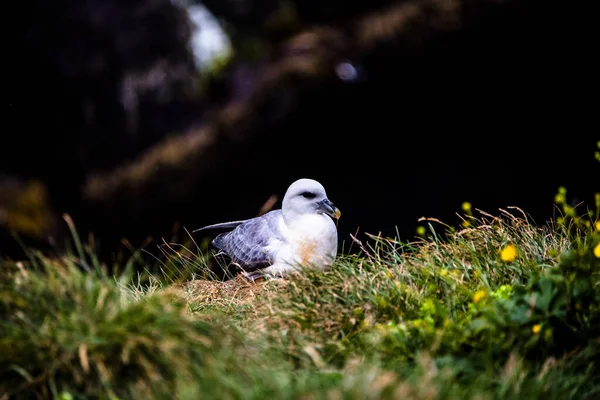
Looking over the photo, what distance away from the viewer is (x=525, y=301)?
317 cm

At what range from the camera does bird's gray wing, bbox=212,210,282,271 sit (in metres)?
4.72

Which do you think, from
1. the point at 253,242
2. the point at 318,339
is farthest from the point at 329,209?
the point at 318,339

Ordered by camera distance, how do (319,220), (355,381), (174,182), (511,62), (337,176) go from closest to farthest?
(355,381) < (319,220) < (511,62) < (337,176) < (174,182)

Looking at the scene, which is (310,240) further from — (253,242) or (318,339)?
(318,339)

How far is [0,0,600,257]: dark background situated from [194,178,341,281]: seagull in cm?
120

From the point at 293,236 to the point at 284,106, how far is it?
10.5 ft

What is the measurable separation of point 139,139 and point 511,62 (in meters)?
5.53

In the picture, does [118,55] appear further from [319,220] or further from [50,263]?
[50,263]

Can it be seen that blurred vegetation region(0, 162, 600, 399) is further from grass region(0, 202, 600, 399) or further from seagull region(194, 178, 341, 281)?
seagull region(194, 178, 341, 281)

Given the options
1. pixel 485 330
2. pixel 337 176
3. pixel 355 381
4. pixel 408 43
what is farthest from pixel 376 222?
pixel 355 381

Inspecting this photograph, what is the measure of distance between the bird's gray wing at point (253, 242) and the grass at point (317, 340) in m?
0.90

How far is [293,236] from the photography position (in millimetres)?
4574


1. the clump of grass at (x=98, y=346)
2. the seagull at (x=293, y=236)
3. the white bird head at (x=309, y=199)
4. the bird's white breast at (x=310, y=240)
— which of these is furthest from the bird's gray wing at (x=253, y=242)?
the clump of grass at (x=98, y=346)

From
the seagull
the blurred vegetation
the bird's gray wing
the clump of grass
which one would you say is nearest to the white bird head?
the seagull
